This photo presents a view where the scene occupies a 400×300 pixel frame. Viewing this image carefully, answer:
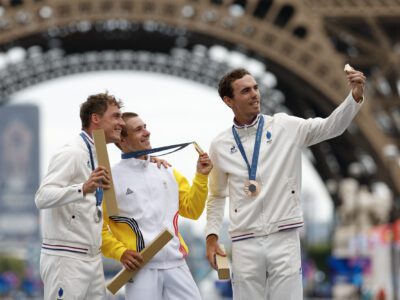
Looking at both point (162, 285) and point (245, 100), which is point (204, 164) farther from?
point (162, 285)

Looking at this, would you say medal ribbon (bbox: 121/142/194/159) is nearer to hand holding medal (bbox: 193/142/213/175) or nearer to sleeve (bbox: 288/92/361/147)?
hand holding medal (bbox: 193/142/213/175)

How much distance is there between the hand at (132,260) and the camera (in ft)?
25.4

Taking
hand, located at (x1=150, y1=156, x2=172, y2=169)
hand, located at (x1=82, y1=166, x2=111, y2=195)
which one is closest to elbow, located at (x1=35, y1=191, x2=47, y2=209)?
hand, located at (x1=82, y1=166, x2=111, y2=195)

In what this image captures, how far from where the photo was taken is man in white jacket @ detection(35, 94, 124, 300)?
7777 millimetres

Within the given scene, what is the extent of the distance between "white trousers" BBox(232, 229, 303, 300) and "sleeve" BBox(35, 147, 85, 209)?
995 millimetres

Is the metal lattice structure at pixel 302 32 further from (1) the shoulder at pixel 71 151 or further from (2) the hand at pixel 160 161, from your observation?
(1) the shoulder at pixel 71 151

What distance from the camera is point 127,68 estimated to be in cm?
4797

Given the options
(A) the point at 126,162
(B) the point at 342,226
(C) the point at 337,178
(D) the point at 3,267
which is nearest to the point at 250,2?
(B) the point at 342,226

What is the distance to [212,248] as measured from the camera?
785 centimetres

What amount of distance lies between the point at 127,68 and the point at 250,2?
12212 mm

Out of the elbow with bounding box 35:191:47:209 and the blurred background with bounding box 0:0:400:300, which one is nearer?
the elbow with bounding box 35:191:47:209

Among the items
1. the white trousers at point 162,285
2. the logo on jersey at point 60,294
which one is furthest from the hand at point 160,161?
the logo on jersey at point 60,294

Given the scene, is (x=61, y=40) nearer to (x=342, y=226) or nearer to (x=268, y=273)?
(x=342, y=226)

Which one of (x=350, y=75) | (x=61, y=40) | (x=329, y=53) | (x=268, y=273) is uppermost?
(x=61, y=40)
